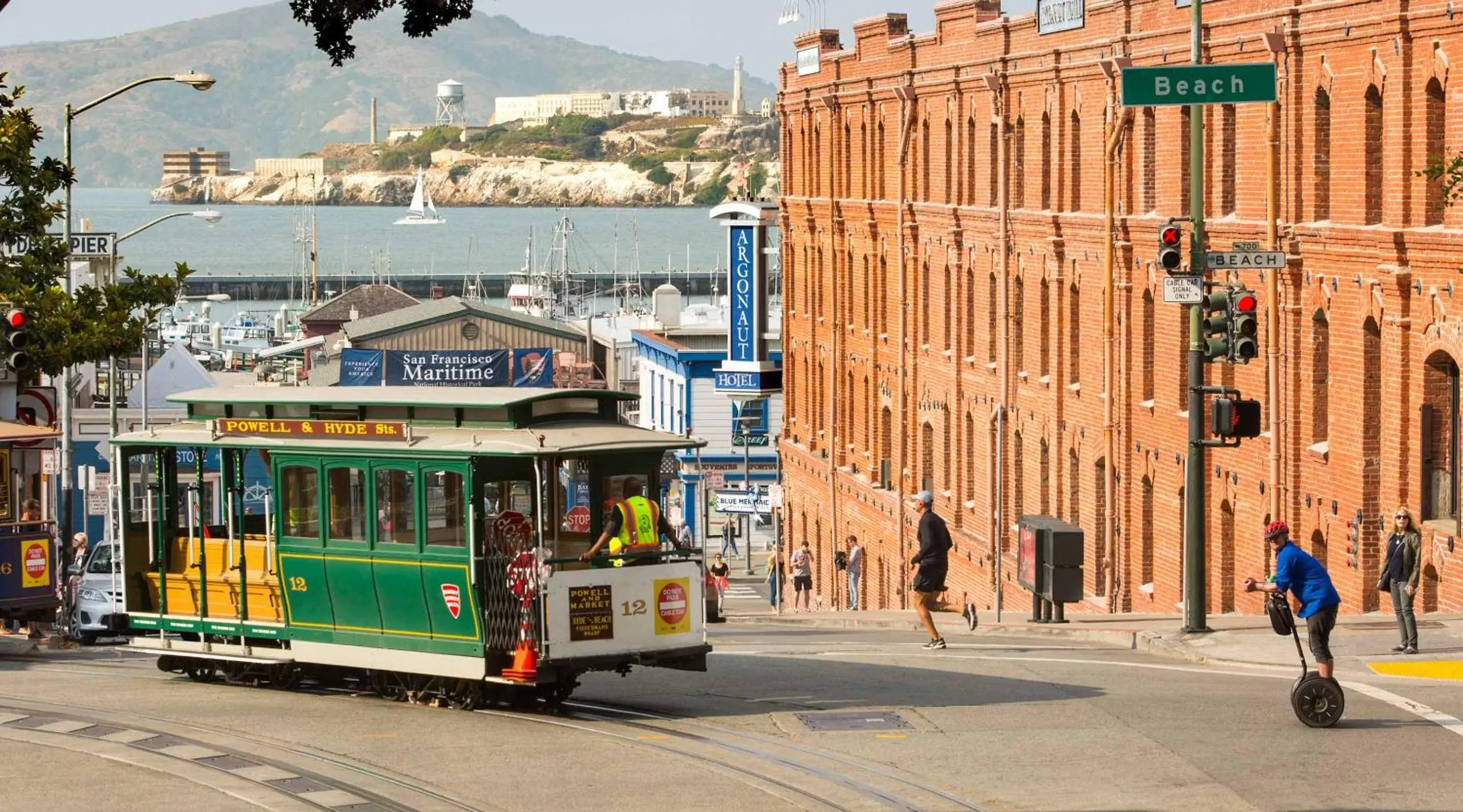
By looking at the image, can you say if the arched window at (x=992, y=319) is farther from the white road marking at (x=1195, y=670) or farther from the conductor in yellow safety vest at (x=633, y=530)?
the conductor in yellow safety vest at (x=633, y=530)

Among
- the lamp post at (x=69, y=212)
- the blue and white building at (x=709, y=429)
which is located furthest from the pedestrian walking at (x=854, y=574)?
the blue and white building at (x=709, y=429)

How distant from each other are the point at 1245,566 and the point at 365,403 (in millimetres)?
17769

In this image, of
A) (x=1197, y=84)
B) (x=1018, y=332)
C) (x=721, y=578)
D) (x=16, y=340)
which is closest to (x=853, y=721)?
(x=1197, y=84)

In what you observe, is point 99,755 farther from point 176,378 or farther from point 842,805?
point 176,378

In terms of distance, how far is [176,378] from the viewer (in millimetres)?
62875

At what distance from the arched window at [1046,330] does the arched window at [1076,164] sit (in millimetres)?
1939

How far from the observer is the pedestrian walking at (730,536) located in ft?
255

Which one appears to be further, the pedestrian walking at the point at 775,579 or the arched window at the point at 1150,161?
the pedestrian walking at the point at 775,579

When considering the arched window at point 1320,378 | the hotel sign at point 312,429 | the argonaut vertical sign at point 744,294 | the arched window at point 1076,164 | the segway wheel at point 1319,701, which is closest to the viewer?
the segway wheel at point 1319,701

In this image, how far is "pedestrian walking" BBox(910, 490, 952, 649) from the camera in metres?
25.5

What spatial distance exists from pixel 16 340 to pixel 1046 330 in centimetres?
Result: 2218

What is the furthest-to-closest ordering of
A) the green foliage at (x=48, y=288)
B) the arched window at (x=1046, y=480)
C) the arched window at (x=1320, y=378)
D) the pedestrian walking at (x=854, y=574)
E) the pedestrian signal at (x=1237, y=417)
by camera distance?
1. the pedestrian walking at (x=854, y=574)
2. the arched window at (x=1046, y=480)
3. the arched window at (x=1320, y=378)
4. the green foliage at (x=48, y=288)
5. the pedestrian signal at (x=1237, y=417)

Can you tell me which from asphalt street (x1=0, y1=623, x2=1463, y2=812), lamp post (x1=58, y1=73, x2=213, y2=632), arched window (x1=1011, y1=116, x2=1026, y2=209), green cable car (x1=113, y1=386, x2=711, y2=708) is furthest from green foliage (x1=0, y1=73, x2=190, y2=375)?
arched window (x1=1011, y1=116, x2=1026, y2=209)

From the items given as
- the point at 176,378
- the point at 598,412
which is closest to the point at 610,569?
the point at 598,412
